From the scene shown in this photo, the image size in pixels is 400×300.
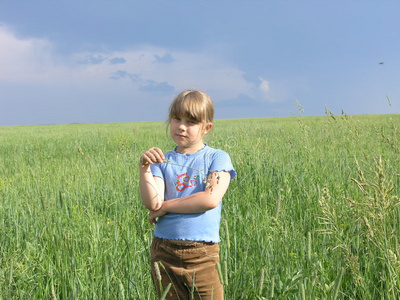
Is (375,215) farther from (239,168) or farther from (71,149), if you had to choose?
(71,149)

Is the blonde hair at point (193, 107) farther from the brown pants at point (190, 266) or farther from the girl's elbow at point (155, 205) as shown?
the brown pants at point (190, 266)

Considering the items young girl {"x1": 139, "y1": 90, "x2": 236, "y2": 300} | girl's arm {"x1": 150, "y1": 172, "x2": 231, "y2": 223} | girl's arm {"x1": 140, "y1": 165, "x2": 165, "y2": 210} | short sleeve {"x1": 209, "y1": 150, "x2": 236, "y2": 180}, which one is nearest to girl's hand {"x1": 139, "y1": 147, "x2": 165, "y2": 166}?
young girl {"x1": 139, "y1": 90, "x2": 236, "y2": 300}

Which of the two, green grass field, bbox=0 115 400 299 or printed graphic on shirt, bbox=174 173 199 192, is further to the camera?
printed graphic on shirt, bbox=174 173 199 192

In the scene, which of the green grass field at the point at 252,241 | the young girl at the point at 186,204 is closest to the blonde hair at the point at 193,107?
the young girl at the point at 186,204

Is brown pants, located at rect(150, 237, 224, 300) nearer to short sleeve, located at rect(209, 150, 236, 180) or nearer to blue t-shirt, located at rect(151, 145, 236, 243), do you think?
blue t-shirt, located at rect(151, 145, 236, 243)

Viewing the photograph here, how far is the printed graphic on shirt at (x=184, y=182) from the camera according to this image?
1688 millimetres

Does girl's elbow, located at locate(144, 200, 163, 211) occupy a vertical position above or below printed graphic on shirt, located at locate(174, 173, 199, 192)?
below

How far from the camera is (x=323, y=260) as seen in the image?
2.10 meters

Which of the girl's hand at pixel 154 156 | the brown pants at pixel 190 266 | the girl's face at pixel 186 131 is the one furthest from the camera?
the girl's face at pixel 186 131

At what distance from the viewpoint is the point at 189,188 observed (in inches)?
65.9

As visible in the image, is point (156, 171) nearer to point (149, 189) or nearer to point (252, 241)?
point (149, 189)

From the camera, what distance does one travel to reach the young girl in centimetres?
158

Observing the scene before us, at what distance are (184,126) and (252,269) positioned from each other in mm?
940

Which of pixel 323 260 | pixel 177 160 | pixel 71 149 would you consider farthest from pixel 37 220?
pixel 71 149
